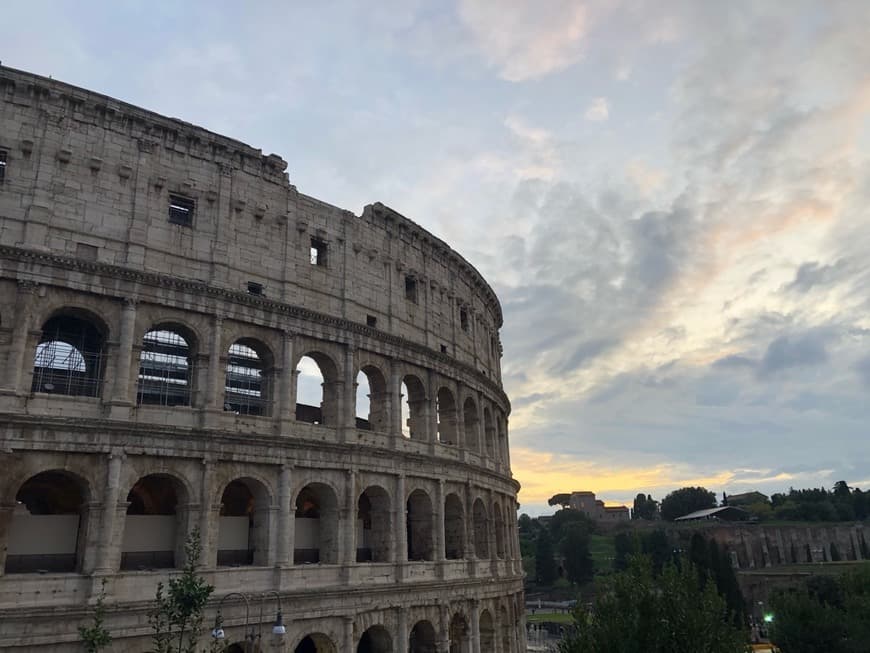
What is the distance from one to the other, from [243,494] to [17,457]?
375 inches

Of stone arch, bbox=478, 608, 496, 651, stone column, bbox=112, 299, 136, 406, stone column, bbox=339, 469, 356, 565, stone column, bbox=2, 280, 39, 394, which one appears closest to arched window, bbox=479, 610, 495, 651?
stone arch, bbox=478, 608, 496, 651

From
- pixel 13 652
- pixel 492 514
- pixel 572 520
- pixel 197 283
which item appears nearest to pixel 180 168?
pixel 197 283

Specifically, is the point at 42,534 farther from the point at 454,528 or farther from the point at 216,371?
the point at 454,528

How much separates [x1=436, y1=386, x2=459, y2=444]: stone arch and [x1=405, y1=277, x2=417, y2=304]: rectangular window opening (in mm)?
4556

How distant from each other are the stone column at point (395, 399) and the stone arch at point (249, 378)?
5.30m

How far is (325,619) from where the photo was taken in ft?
77.8

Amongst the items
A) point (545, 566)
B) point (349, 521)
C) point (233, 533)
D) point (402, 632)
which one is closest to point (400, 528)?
point (349, 521)

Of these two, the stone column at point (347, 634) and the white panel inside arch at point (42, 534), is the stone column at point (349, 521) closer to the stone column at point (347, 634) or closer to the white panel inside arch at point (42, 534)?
the stone column at point (347, 634)

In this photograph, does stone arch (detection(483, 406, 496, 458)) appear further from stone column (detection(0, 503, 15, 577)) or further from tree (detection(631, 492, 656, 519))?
tree (detection(631, 492, 656, 519))

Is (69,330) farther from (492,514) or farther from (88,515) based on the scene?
(492,514)

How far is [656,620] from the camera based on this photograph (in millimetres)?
15719

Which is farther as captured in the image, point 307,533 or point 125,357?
point 307,533

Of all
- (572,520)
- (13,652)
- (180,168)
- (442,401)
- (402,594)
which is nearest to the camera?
(13,652)

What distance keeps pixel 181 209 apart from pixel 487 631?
76.3ft
